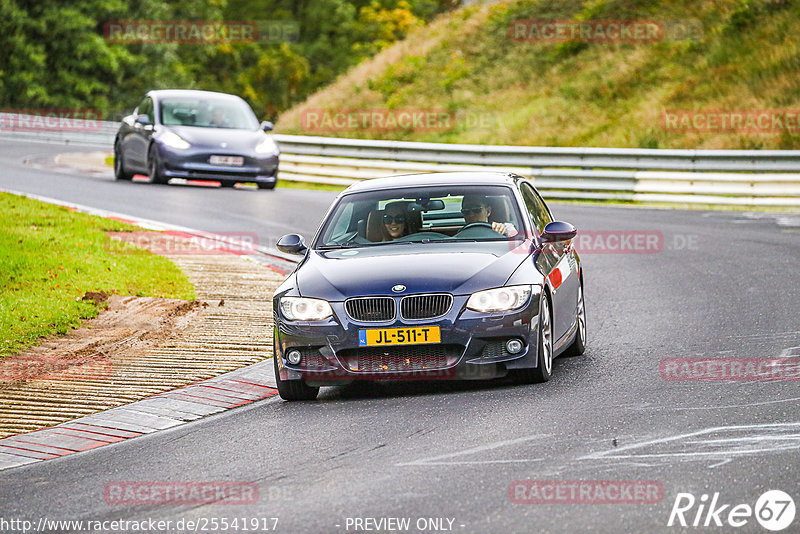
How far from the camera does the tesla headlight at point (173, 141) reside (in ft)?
80.1

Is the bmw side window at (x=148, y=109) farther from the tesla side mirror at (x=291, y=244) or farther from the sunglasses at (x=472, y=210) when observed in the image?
the sunglasses at (x=472, y=210)

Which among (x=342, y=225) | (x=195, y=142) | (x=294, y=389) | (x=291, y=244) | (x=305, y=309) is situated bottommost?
(x=294, y=389)

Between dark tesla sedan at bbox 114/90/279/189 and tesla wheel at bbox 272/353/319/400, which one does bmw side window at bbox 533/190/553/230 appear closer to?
tesla wheel at bbox 272/353/319/400

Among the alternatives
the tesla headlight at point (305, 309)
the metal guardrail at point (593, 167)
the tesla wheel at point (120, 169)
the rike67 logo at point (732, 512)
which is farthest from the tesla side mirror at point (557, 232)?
the tesla wheel at point (120, 169)

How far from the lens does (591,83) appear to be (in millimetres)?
37250

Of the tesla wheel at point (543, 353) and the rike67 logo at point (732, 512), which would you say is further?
the tesla wheel at point (543, 353)

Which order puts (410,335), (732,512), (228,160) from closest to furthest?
(732,512) → (410,335) → (228,160)

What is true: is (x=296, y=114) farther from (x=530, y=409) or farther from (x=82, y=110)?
(x=530, y=409)

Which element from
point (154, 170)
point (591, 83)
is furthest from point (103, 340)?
point (591, 83)

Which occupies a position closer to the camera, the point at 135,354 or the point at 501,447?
the point at 501,447

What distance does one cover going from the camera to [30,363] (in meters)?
10.2

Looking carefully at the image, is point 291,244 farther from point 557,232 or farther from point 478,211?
point 557,232

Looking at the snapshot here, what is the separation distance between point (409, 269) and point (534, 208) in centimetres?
202

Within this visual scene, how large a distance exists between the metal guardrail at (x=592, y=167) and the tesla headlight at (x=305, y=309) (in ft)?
54.5
